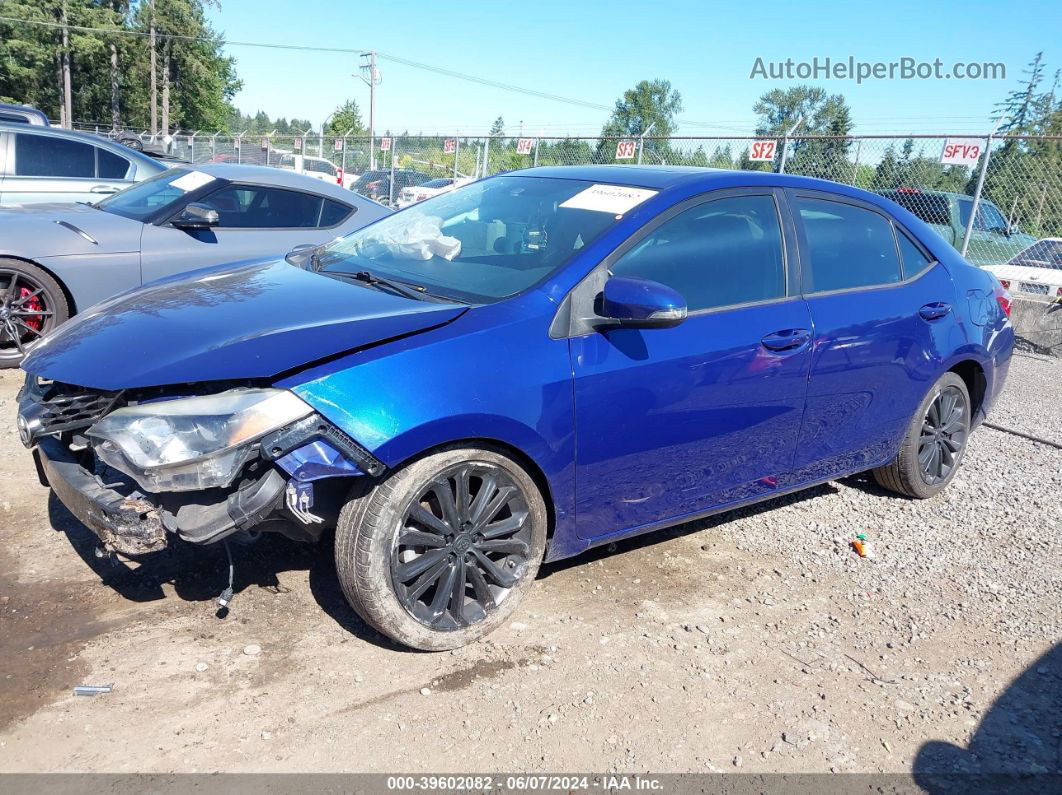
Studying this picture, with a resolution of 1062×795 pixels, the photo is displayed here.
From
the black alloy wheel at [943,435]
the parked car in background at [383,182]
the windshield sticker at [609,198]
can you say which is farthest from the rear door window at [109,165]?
the parked car in background at [383,182]

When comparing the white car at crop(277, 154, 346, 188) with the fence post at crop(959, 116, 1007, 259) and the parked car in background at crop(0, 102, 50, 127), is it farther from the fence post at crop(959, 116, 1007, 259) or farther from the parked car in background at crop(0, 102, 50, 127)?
the fence post at crop(959, 116, 1007, 259)

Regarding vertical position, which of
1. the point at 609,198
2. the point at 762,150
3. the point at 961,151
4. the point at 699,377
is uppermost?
the point at 961,151

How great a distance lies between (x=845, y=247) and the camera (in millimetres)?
4129

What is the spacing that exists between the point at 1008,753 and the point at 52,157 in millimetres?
9554

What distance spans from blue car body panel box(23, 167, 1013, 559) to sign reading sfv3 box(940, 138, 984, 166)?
6724mm

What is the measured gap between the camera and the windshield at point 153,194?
6.29 metres

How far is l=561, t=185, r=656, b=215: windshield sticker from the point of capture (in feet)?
11.5

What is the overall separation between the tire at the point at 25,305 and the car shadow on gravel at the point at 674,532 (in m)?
4.16

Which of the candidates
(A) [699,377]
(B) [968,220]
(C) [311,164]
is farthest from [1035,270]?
(C) [311,164]

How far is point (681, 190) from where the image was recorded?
3.56 metres

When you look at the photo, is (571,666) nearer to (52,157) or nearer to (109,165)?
(109,165)

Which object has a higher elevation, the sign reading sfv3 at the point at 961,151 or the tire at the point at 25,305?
the sign reading sfv3 at the point at 961,151

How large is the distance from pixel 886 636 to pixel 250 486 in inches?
99.6

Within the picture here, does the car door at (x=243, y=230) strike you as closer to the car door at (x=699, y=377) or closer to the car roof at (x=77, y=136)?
the car roof at (x=77, y=136)
